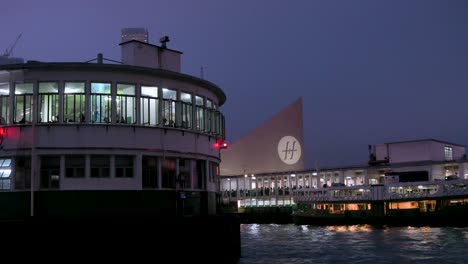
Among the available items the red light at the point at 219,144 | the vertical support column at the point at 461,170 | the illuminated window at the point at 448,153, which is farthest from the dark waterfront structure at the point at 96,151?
the illuminated window at the point at 448,153

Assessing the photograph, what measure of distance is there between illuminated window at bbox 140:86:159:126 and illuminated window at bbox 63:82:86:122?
2688mm

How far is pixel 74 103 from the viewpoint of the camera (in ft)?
92.6

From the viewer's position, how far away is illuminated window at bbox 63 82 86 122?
2812cm

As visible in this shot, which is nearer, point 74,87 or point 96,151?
point 96,151

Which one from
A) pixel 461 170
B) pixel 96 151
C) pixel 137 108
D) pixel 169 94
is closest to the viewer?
pixel 96 151

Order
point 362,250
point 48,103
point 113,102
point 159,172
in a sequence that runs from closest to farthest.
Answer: point 48,103 < point 113,102 < point 159,172 < point 362,250

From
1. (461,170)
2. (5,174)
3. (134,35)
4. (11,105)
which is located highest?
(134,35)

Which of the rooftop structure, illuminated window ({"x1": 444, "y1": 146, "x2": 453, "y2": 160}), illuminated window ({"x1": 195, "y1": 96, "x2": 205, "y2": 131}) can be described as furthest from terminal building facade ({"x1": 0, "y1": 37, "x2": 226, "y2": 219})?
illuminated window ({"x1": 444, "y1": 146, "x2": 453, "y2": 160})

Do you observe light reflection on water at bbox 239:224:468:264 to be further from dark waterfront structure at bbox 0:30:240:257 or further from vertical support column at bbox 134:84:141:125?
vertical support column at bbox 134:84:141:125

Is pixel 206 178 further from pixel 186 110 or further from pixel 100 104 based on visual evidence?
pixel 100 104

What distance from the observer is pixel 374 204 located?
87375 mm

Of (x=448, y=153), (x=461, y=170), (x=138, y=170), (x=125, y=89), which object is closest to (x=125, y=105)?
(x=125, y=89)

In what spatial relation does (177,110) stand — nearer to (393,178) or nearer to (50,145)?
(50,145)

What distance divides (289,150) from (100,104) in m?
92.5
